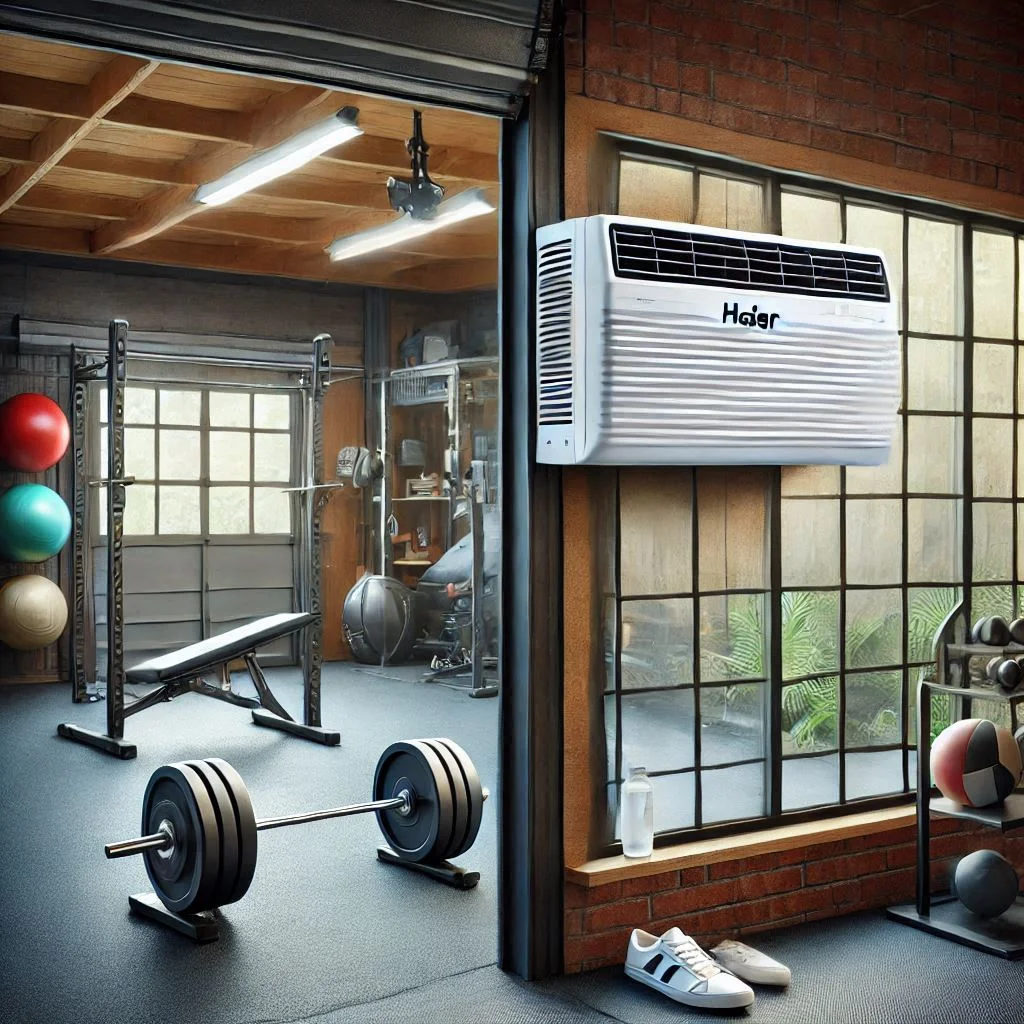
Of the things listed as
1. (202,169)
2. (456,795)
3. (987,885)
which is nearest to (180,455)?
(202,169)

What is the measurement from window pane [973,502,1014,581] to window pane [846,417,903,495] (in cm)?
36

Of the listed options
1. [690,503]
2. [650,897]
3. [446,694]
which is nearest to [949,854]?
[650,897]

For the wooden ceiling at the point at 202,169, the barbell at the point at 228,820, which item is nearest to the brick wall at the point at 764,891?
the barbell at the point at 228,820

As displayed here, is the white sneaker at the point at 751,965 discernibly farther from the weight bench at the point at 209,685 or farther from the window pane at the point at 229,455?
the window pane at the point at 229,455

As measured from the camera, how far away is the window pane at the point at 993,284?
3.95 m

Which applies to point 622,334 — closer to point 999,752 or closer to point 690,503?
point 690,503

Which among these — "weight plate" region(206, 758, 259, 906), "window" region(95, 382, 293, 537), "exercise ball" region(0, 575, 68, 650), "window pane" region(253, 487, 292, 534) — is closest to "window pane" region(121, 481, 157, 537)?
"window" region(95, 382, 293, 537)

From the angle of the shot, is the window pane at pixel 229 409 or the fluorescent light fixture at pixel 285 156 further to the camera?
the window pane at pixel 229 409

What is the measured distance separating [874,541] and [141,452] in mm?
5820

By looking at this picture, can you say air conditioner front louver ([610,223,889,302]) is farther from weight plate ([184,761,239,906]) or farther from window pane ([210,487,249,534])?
window pane ([210,487,249,534])

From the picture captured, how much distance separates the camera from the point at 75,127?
5.29 metres

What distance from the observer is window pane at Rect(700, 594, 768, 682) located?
3420 mm

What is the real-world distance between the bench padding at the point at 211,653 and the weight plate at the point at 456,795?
2182 millimetres

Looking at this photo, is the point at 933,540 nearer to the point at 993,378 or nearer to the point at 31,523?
the point at 993,378
